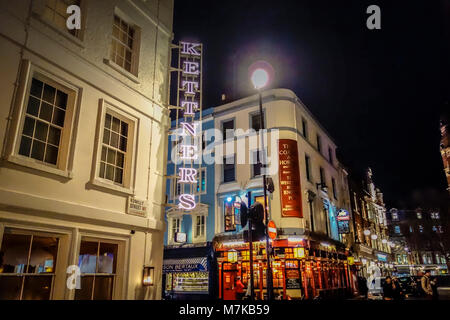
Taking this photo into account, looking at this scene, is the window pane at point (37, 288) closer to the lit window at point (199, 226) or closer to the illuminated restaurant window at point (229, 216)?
the illuminated restaurant window at point (229, 216)

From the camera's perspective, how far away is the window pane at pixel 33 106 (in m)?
6.58

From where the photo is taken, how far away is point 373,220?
46.2 metres

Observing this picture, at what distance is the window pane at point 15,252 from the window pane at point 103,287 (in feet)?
5.78

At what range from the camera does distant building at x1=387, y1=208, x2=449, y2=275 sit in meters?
61.6

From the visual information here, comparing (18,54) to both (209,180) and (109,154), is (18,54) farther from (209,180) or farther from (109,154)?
(209,180)

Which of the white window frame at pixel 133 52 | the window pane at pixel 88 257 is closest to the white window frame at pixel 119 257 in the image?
the window pane at pixel 88 257

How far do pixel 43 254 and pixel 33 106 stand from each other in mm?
3193

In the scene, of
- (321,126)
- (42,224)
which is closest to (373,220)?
(321,126)

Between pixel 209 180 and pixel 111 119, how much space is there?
17.1 meters

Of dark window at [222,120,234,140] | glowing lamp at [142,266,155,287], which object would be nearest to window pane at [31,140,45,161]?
glowing lamp at [142,266,155,287]

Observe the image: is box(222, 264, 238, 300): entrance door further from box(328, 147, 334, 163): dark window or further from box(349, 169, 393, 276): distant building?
box(349, 169, 393, 276): distant building

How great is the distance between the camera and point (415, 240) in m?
64.1

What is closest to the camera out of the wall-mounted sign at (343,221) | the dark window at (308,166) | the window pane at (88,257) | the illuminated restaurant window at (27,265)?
the illuminated restaurant window at (27,265)

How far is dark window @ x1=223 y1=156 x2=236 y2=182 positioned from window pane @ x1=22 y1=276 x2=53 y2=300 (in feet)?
61.2
